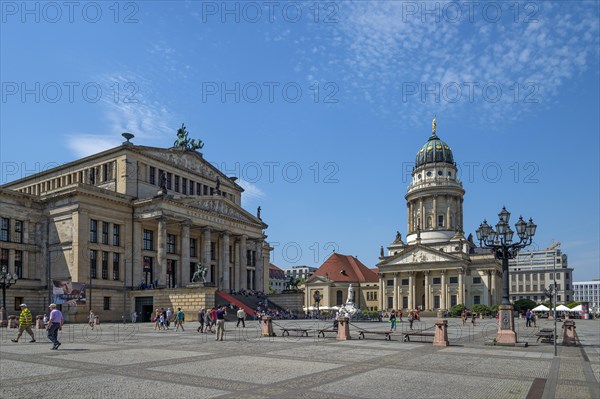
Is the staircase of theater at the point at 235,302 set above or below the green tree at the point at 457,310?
above

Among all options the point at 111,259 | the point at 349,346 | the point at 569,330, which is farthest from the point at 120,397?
the point at 111,259

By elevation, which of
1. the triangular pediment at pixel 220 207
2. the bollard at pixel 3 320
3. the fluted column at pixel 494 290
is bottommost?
the fluted column at pixel 494 290

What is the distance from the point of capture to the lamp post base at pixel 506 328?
25156 millimetres

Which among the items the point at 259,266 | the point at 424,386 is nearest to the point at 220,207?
the point at 259,266

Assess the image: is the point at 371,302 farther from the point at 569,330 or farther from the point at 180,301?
the point at 569,330

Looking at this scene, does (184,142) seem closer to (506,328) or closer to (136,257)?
(136,257)

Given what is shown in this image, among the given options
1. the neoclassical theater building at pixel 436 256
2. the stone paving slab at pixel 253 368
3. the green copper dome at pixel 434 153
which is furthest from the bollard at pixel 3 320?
the green copper dome at pixel 434 153

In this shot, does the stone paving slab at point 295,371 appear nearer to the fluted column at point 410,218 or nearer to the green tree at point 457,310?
the green tree at point 457,310

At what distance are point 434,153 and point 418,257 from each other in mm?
26155

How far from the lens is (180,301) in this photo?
172ft

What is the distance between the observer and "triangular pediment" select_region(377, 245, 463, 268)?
111625mm

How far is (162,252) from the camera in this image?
5866 cm

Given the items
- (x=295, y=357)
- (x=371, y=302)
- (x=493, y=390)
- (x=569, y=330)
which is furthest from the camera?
(x=371, y=302)

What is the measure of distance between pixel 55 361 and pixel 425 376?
11715 millimetres
